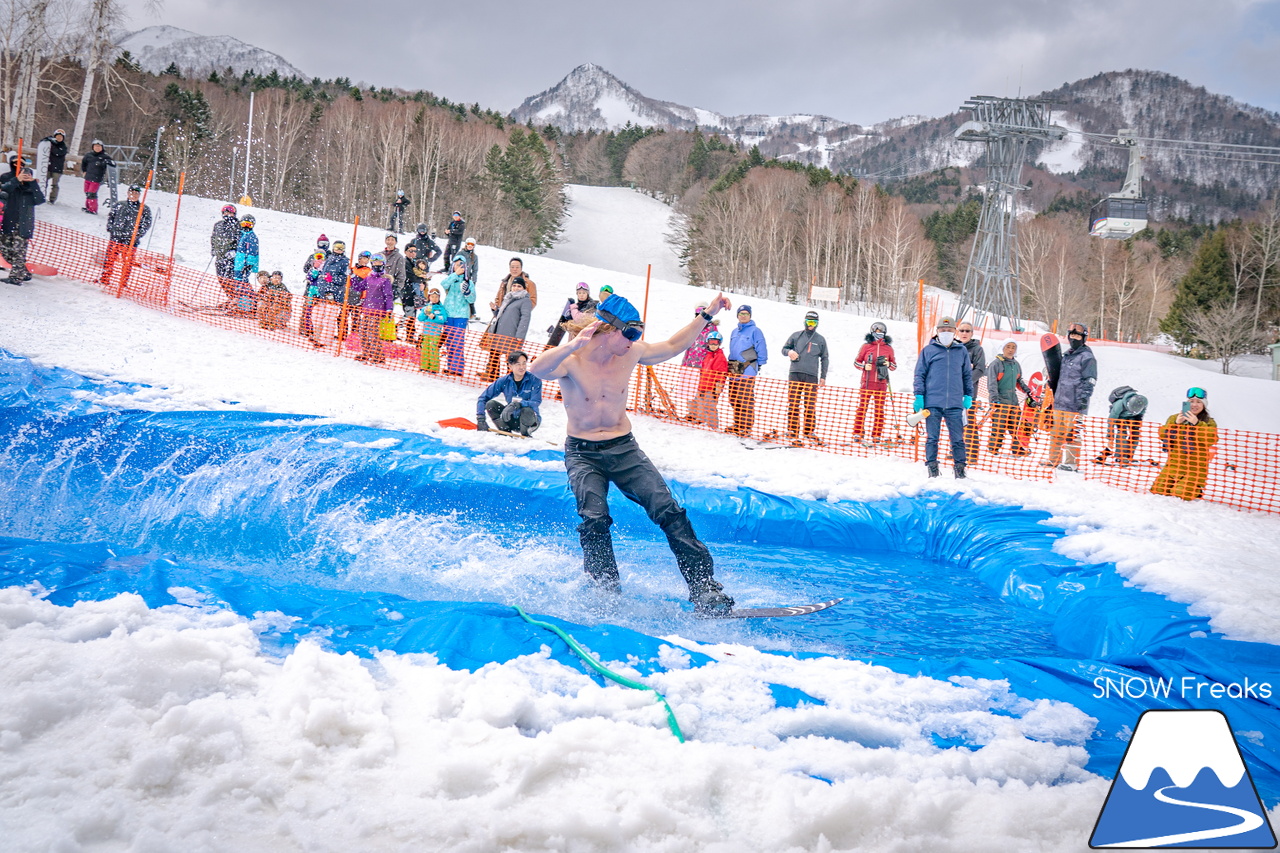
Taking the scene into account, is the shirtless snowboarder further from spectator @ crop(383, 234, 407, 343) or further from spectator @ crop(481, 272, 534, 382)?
spectator @ crop(383, 234, 407, 343)

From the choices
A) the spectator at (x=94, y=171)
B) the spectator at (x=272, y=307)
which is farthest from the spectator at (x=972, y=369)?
the spectator at (x=94, y=171)

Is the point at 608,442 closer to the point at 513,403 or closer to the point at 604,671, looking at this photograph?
the point at 604,671

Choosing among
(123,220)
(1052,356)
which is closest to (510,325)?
(1052,356)

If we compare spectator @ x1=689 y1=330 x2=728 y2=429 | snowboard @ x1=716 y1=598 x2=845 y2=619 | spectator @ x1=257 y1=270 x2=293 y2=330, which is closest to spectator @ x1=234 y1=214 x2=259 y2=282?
spectator @ x1=257 y1=270 x2=293 y2=330

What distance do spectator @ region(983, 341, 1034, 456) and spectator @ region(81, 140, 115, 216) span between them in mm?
18440

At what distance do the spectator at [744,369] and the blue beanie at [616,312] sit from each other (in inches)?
241

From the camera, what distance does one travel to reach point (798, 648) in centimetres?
396

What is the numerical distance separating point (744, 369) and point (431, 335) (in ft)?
14.9

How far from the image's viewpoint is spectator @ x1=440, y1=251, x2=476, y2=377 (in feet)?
36.2

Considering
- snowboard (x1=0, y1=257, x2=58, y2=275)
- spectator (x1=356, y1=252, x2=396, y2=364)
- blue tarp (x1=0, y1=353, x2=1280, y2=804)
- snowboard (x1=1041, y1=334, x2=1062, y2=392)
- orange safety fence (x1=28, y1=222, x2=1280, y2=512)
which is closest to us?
blue tarp (x1=0, y1=353, x2=1280, y2=804)

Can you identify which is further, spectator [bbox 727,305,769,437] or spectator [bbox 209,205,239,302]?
spectator [bbox 209,205,239,302]

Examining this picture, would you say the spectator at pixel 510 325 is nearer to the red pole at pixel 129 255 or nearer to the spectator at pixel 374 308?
the spectator at pixel 374 308

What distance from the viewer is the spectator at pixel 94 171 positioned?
17.4 m

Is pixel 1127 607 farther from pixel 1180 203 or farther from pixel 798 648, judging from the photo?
pixel 1180 203
